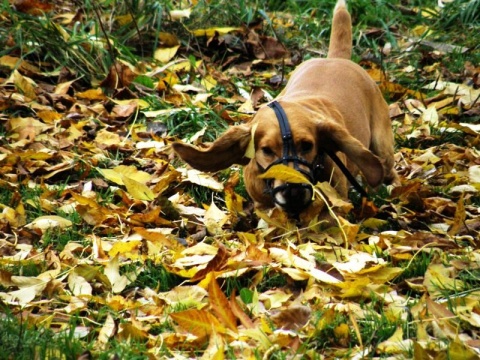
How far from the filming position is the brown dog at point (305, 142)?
4164 mm

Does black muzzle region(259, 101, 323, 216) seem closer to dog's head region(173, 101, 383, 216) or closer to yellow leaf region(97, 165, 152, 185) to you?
dog's head region(173, 101, 383, 216)

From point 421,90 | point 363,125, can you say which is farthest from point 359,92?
point 421,90

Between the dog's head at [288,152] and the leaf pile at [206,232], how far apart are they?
0.15m

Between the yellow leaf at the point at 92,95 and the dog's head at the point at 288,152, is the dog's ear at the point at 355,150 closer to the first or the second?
the dog's head at the point at 288,152

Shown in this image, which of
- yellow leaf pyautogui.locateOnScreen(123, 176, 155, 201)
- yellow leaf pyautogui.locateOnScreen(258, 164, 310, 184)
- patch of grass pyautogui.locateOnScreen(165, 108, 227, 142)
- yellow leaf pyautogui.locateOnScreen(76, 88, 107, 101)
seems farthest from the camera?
yellow leaf pyautogui.locateOnScreen(76, 88, 107, 101)

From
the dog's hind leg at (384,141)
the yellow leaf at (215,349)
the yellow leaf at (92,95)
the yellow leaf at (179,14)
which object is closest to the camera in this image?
the yellow leaf at (215,349)

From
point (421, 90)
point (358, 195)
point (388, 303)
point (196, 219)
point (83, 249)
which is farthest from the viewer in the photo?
point (421, 90)

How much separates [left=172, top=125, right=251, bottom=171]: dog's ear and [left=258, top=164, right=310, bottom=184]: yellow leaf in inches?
18.5

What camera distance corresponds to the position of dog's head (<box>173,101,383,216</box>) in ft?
13.6

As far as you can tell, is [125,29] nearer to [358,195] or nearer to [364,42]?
[364,42]

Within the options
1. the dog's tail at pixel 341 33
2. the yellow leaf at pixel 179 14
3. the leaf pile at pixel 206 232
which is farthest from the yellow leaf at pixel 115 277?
the yellow leaf at pixel 179 14

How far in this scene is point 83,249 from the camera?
4.02m

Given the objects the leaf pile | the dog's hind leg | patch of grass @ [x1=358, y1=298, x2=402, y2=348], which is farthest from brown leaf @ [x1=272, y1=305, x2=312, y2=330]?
the dog's hind leg

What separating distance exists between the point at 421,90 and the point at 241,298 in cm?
395
